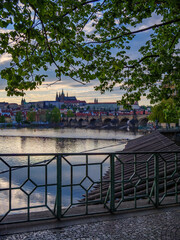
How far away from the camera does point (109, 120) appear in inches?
5650

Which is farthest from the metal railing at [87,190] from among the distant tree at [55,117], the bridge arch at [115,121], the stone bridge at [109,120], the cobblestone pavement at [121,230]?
the distant tree at [55,117]

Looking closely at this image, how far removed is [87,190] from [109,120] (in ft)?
456

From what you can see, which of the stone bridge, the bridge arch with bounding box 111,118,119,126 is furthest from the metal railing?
the bridge arch with bounding box 111,118,119,126

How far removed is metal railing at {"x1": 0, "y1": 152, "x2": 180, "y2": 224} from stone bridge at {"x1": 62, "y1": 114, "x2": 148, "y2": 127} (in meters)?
104

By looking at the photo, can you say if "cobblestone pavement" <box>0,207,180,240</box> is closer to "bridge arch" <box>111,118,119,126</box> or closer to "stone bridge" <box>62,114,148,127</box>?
"stone bridge" <box>62,114,148,127</box>

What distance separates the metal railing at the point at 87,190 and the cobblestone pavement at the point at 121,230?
17.8 inches

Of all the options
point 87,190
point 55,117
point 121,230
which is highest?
point 87,190

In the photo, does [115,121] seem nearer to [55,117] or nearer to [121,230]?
[55,117]

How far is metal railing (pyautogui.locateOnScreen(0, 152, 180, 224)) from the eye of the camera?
471 centimetres

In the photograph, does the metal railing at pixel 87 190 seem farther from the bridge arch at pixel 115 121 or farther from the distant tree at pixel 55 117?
the distant tree at pixel 55 117

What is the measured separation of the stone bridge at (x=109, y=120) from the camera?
11919 cm

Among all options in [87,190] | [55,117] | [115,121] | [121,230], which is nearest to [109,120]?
[115,121]

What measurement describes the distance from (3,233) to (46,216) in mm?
877

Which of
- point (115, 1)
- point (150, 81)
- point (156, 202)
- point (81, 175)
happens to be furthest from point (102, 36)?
point (81, 175)
